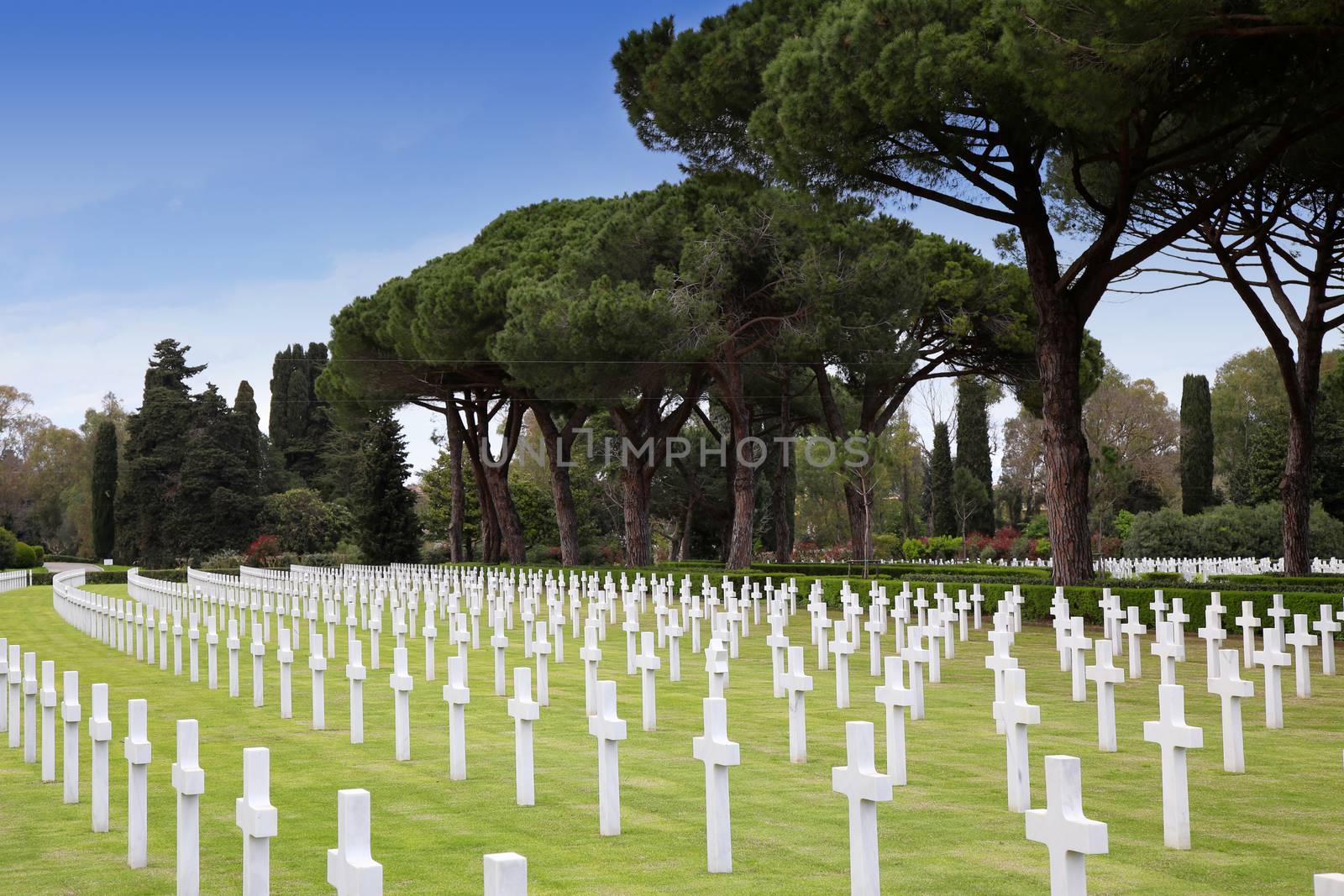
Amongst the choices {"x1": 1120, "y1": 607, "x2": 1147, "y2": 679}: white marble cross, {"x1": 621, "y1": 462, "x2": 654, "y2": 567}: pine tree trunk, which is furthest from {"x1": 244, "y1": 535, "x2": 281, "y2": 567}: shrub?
{"x1": 1120, "y1": 607, "x2": 1147, "y2": 679}: white marble cross

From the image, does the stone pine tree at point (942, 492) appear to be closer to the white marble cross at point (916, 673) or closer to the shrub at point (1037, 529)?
the shrub at point (1037, 529)

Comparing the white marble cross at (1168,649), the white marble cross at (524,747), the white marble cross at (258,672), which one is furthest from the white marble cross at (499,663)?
the white marble cross at (1168,649)

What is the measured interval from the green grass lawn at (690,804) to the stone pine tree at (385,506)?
39.8m

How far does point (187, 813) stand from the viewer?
207 inches

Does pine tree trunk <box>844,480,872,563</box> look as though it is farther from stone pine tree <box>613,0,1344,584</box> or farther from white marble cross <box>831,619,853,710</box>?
white marble cross <box>831,619,853,710</box>

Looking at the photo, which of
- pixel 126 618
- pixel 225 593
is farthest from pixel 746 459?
pixel 126 618

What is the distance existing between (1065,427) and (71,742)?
51.2ft

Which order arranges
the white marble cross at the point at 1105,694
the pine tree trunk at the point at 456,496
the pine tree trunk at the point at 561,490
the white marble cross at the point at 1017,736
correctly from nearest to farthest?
the white marble cross at the point at 1017,736 → the white marble cross at the point at 1105,694 → the pine tree trunk at the point at 561,490 → the pine tree trunk at the point at 456,496

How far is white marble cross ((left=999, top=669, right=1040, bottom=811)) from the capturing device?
260 inches

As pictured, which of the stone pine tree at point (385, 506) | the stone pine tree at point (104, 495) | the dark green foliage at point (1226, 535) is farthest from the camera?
the stone pine tree at point (104, 495)

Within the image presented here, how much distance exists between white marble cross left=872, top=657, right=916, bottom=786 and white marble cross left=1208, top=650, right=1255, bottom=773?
6.37 ft

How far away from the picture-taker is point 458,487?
4675 cm

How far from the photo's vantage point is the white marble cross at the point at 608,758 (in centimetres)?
629

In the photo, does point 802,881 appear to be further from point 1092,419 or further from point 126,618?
point 1092,419
